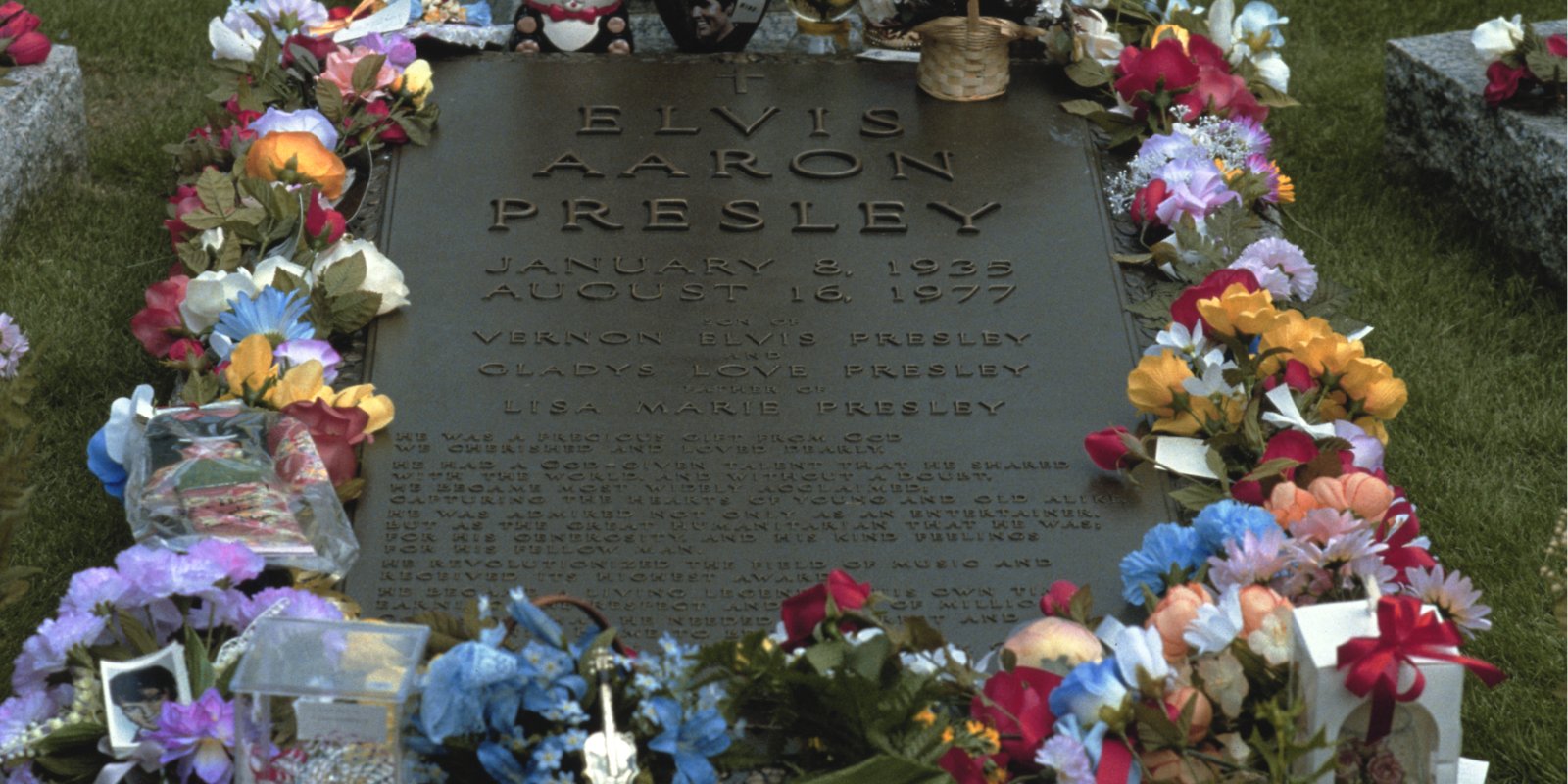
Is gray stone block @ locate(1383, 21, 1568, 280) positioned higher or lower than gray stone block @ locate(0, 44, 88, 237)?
lower

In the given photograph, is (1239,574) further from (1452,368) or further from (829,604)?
(1452,368)

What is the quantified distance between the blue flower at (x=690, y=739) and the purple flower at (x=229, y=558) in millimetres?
663

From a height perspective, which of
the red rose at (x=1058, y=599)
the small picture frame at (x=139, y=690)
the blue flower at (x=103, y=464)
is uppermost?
the small picture frame at (x=139, y=690)

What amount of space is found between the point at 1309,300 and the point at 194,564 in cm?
197

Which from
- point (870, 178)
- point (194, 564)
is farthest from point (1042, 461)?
point (194, 564)

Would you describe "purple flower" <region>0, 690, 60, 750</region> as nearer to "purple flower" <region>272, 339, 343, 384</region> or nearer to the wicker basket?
"purple flower" <region>272, 339, 343, 384</region>

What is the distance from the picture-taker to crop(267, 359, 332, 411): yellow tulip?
2.91 meters

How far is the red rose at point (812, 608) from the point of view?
94.1 inches

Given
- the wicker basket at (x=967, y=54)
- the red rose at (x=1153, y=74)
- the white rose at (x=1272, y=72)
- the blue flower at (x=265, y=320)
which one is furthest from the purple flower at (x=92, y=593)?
the white rose at (x=1272, y=72)

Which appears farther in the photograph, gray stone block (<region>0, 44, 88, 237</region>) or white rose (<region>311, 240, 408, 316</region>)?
gray stone block (<region>0, 44, 88, 237</region>)

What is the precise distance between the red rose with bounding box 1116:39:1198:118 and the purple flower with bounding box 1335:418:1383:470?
1127 millimetres

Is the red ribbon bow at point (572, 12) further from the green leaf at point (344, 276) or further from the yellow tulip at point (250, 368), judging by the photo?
the yellow tulip at point (250, 368)

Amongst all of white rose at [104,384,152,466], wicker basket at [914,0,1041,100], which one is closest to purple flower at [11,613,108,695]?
white rose at [104,384,152,466]

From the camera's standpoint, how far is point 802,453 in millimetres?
2934
